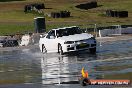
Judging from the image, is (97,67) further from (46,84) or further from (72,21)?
(72,21)

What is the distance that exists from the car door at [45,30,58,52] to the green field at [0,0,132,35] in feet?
62.4

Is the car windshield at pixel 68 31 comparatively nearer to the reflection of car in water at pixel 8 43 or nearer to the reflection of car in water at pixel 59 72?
the reflection of car in water at pixel 59 72

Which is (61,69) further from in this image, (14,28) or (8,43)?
(14,28)

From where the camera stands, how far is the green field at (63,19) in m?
53.5

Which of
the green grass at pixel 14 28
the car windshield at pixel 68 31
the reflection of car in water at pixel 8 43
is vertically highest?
the car windshield at pixel 68 31

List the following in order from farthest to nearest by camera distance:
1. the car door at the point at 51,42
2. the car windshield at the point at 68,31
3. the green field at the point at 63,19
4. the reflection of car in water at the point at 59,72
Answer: the green field at the point at 63,19
the car door at the point at 51,42
the car windshield at the point at 68,31
the reflection of car in water at the point at 59,72

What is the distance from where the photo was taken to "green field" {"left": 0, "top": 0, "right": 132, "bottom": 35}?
5353cm

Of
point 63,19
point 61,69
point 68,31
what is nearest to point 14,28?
point 63,19

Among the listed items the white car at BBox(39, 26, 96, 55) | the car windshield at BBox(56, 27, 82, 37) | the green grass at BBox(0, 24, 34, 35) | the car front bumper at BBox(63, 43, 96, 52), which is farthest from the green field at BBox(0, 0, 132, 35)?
the car front bumper at BBox(63, 43, 96, 52)

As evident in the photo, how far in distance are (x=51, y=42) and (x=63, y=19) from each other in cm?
3288

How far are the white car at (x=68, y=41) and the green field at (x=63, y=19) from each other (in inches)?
770

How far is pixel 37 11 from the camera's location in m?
67.4

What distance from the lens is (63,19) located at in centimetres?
6081

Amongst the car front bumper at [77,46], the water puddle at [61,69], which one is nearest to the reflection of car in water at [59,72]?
the water puddle at [61,69]
